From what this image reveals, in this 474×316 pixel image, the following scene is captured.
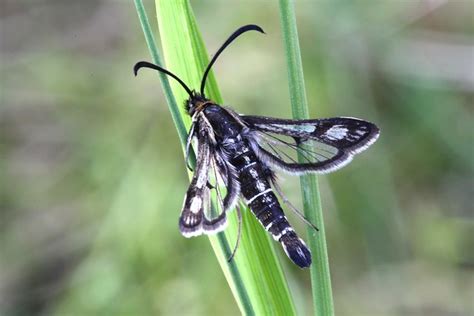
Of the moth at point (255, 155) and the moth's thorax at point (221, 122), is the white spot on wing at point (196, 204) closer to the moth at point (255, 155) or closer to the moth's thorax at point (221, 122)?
the moth at point (255, 155)

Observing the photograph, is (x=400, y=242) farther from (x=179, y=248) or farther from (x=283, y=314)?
(x=283, y=314)

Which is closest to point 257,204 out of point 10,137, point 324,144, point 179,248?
point 324,144

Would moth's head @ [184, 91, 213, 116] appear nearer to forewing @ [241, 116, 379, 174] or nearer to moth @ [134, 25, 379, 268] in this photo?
moth @ [134, 25, 379, 268]

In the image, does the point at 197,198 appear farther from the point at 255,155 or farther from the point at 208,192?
the point at 255,155

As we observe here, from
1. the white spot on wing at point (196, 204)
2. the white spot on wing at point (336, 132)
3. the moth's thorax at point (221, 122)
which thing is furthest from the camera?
the white spot on wing at point (336, 132)

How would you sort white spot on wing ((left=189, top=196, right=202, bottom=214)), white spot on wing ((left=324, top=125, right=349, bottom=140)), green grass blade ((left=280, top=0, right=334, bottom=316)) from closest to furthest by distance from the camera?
green grass blade ((left=280, top=0, right=334, bottom=316))
white spot on wing ((left=189, top=196, right=202, bottom=214))
white spot on wing ((left=324, top=125, right=349, bottom=140))

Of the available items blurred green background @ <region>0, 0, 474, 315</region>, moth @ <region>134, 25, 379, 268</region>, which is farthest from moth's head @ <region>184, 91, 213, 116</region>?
blurred green background @ <region>0, 0, 474, 315</region>

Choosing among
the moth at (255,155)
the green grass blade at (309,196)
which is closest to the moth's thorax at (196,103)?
the moth at (255,155)
